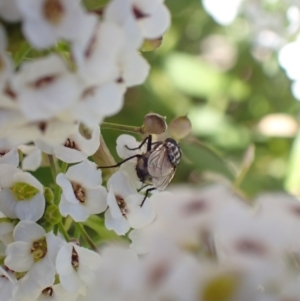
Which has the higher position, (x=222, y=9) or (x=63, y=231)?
(x=63, y=231)

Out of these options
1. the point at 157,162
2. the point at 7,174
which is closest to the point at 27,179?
the point at 7,174

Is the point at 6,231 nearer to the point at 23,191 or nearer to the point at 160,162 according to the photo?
the point at 23,191

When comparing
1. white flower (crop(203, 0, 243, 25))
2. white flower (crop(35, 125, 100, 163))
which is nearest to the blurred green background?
white flower (crop(203, 0, 243, 25))

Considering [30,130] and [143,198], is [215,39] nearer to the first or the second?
[143,198]

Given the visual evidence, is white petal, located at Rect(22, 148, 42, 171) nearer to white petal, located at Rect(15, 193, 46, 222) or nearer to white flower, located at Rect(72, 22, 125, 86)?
white petal, located at Rect(15, 193, 46, 222)

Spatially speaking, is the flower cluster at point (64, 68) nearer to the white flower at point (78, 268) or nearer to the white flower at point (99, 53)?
the white flower at point (99, 53)

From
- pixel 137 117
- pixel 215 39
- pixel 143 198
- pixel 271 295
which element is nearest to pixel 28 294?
pixel 143 198
